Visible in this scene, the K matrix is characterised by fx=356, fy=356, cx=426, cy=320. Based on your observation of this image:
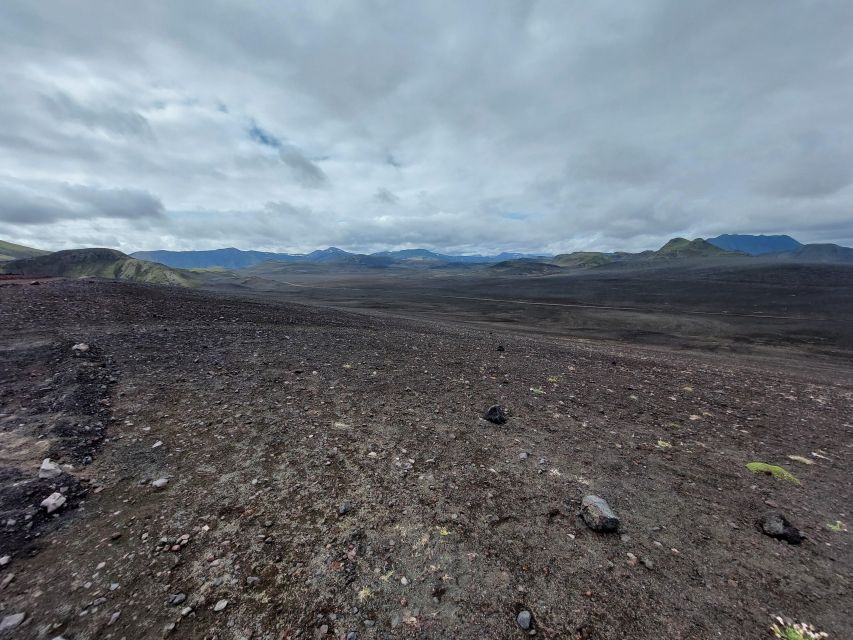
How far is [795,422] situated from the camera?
848 centimetres

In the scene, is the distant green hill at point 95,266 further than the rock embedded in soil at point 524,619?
Yes

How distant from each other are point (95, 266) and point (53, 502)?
17926cm

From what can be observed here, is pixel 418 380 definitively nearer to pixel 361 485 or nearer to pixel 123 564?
pixel 361 485

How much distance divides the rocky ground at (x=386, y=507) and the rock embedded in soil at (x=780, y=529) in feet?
0.31

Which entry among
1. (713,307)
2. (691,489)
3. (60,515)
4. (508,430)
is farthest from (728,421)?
(713,307)

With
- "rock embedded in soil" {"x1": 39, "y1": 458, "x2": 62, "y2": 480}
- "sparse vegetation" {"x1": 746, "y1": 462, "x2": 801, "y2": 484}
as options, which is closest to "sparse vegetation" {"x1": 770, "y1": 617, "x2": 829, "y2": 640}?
"sparse vegetation" {"x1": 746, "y1": 462, "x2": 801, "y2": 484}

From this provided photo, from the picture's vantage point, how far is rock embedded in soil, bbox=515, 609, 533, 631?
10.3 ft

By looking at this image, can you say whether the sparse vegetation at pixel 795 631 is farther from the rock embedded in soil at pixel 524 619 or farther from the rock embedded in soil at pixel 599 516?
the rock embedded in soil at pixel 524 619

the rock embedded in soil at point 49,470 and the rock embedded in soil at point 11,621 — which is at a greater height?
the rock embedded in soil at point 49,470

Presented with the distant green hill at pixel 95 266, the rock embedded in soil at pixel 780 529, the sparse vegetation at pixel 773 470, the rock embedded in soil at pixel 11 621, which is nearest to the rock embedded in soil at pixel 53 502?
the rock embedded in soil at pixel 11 621

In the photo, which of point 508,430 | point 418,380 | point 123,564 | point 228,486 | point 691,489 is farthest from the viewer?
point 418,380

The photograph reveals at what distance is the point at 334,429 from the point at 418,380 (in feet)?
12.0

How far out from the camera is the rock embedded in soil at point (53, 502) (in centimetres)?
390

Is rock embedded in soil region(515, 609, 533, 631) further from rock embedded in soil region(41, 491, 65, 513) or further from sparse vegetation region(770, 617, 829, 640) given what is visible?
rock embedded in soil region(41, 491, 65, 513)
